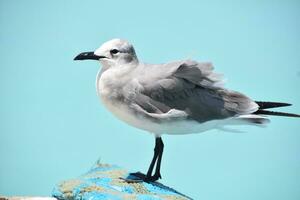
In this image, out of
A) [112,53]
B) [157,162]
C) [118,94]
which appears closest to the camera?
[118,94]

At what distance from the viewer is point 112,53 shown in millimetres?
2814

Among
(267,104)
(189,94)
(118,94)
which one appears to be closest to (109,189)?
(118,94)

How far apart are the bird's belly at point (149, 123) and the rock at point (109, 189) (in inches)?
12.5

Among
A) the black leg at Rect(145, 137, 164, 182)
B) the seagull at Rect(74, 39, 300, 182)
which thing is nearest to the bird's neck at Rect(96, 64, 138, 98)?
the seagull at Rect(74, 39, 300, 182)

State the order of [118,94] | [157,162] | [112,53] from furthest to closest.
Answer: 1. [157,162]
2. [112,53]
3. [118,94]

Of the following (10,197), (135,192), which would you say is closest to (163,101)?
(135,192)

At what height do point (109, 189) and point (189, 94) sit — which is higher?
point (189, 94)

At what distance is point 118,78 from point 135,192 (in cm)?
60

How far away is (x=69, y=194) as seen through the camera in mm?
2789

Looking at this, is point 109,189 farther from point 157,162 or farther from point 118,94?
point 118,94

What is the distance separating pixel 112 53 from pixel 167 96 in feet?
1.18

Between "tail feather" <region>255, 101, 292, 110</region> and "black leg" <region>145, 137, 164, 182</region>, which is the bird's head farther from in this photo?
"tail feather" <region>255, 101, 292, 110</region>

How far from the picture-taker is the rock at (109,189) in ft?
8.98

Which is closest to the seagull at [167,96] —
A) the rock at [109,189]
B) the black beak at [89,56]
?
the black beak at [89,56]
